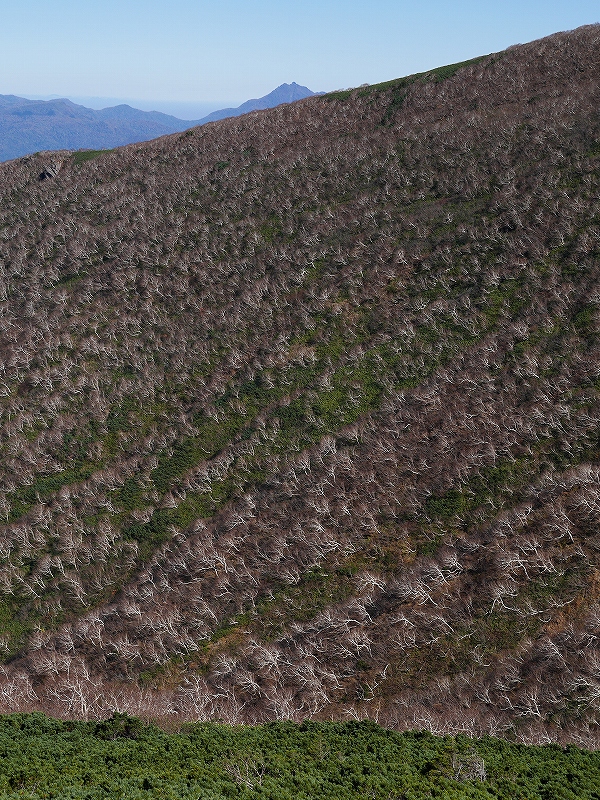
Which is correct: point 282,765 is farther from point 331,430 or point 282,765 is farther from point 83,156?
point 83,156

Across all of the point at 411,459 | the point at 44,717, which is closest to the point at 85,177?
the point at 411,459

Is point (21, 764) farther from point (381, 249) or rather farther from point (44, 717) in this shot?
point (381, 249)

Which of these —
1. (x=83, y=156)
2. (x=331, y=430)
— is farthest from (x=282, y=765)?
(x=83, y=156)

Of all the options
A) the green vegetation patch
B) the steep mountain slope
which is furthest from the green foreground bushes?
the green vegetation patch

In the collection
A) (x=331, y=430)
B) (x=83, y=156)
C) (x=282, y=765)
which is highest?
(x=83, y=156)

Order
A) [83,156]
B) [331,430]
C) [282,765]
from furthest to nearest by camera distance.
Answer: [83,156], [331,430], [282,765]

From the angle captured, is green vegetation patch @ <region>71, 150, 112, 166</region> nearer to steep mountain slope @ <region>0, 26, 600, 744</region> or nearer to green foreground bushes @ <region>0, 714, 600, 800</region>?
steep mountain slope @ <region>0, 26, 600, 744</region>

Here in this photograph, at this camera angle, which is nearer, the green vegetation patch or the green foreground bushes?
the green foreground bushes
